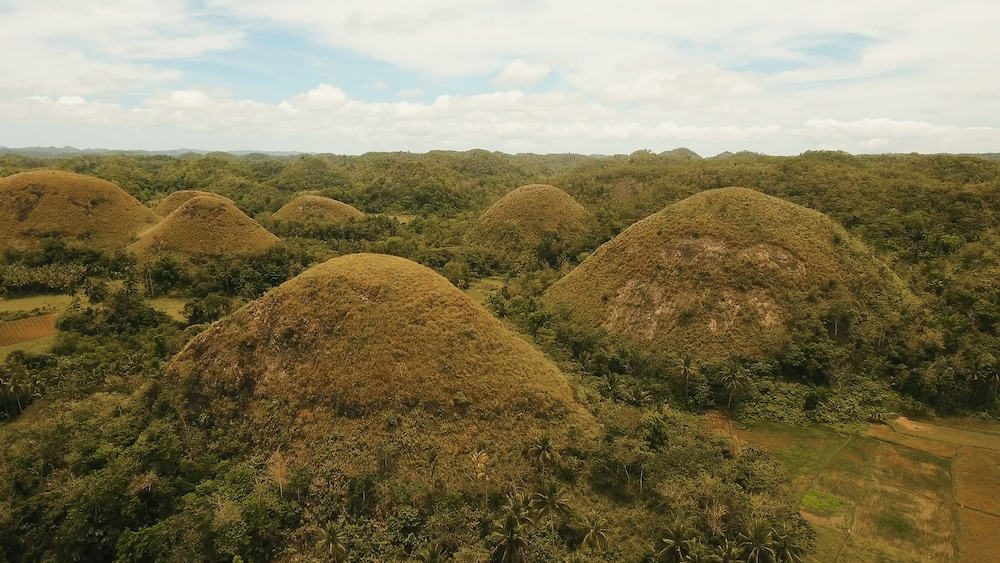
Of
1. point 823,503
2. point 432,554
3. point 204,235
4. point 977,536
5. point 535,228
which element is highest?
point 535,228

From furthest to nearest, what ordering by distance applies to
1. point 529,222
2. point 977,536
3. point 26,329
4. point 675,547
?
point 529,222 → point 26,329 → point 977,536 → point 675,547

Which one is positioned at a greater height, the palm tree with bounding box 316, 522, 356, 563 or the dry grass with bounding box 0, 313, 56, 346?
the dry grass with bounding box 0, 313, 56, 346

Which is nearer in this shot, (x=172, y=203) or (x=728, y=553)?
(x=728, y=553)

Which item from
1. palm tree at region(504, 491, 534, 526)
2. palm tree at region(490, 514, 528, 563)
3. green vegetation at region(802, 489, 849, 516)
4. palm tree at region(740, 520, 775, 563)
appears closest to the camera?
palm tree at region(740, 520, 775, 563)

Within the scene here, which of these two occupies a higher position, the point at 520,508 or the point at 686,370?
the point at 686,370

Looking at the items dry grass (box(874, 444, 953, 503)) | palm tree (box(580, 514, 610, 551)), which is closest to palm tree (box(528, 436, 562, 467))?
palm tree (box(580, 514, 610, 551))

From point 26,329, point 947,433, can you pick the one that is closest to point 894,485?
point 947,433

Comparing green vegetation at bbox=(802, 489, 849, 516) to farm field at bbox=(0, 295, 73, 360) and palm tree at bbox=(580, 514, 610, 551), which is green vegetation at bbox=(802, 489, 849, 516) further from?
farm field at bbox=(0, 295, 73, 360)

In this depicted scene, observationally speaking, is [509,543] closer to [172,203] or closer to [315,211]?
[315,211]

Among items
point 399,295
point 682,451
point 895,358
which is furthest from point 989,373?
point 399,295
